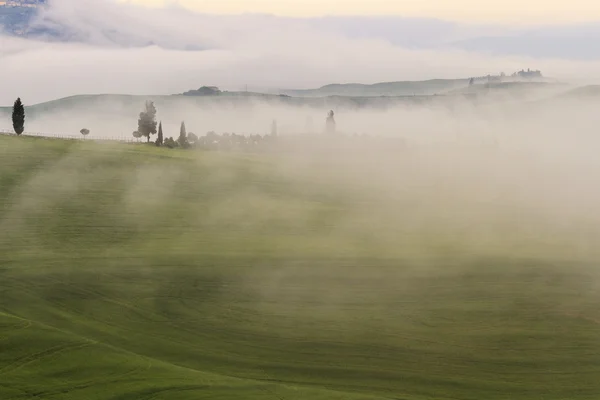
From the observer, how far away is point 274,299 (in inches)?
4016

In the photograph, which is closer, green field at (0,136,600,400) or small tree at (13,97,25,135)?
green field at (0,136,600,400)

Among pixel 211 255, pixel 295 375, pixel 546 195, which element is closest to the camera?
pixel 295 375

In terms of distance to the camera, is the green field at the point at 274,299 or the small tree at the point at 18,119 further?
the small tree at the point at 18,119

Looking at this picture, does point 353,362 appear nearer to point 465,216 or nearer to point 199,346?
point 199,346

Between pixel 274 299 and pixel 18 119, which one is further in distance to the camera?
pixel 18 119

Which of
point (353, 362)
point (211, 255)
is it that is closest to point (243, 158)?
point (211, 255)

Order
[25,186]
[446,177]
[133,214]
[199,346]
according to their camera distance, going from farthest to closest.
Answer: [446,177] → [25,186] → [133,214] → [199,346]

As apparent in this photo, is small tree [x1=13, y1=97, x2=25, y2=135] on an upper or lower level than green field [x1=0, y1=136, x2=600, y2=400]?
upper

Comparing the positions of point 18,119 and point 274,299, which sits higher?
point 18,119

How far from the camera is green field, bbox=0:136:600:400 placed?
81.9 metres

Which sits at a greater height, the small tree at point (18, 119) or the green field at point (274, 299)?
the small tree at point (18, 119)

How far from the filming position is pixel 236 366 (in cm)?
8538

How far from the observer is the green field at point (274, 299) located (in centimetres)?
8194

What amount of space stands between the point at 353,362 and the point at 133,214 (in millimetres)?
58554
